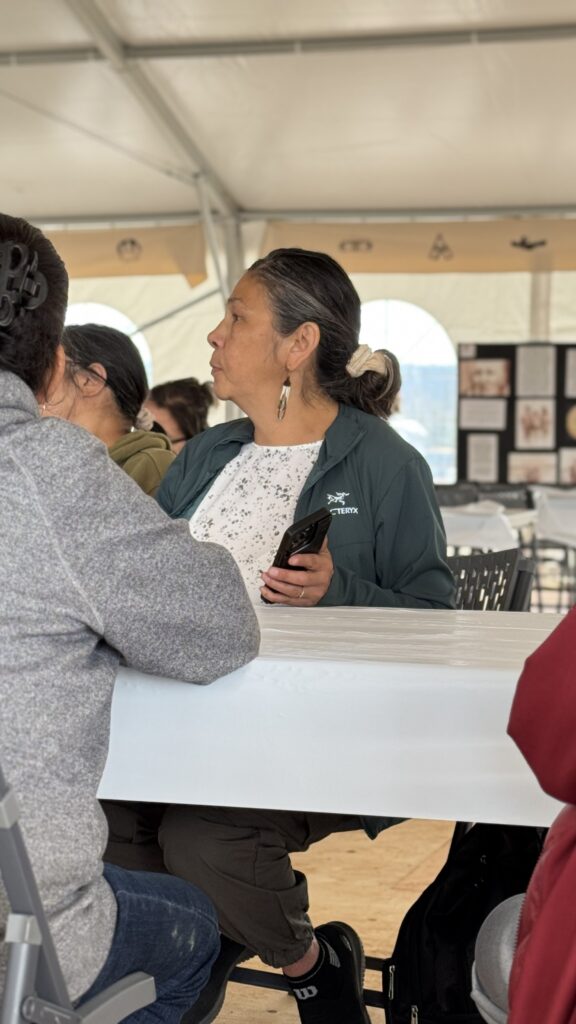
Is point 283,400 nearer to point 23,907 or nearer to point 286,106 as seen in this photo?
point 23,907

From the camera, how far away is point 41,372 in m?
1.22

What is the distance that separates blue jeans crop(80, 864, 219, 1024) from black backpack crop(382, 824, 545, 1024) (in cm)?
48

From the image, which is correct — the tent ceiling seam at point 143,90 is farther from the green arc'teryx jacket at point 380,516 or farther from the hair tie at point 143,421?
the green arc'teryx jacket at point 380,516

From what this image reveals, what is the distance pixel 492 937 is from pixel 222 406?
10.0 meters

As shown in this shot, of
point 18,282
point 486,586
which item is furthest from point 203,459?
point 18,282

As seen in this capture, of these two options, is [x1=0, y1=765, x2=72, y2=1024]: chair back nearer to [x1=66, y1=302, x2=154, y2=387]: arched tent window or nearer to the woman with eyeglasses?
the woman with eyeglasses

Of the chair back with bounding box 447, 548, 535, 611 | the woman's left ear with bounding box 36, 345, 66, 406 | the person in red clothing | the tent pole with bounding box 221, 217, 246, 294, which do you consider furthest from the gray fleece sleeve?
the tent pole with bounding box 221, 217, 246, 294

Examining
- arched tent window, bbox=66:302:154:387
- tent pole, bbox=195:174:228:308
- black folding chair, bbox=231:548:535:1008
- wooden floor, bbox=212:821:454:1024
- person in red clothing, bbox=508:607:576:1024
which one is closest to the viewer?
person in red clothing, bbox=508:607:576:1024

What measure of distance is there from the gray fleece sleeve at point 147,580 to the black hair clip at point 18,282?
0.16m

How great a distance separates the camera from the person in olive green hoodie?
9.98ft

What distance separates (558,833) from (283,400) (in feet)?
5.10

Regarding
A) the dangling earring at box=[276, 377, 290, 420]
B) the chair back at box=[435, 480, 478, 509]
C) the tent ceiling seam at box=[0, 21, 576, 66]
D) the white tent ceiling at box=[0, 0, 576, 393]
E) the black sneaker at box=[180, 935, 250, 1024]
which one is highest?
the tent ceiling seam at box=[0, 21, 576, 66]

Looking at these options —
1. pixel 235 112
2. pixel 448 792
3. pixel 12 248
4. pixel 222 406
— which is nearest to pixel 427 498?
pixel 448 792

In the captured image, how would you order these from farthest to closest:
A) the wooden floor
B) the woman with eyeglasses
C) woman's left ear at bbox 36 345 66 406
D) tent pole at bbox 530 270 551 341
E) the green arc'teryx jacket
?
tent pole at bbox 530 270 551 341, the woman with eyeglasses, the wooden floor, the green arc'teryx jacket, woman's left ear at bbox 36 345 66 406
